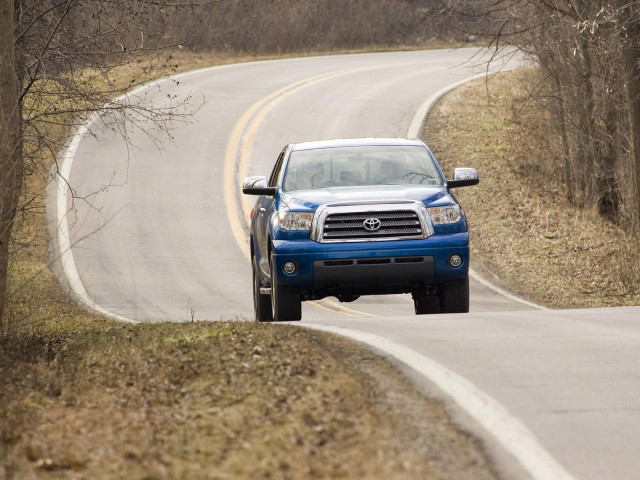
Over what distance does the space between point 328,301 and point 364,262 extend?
9.04m

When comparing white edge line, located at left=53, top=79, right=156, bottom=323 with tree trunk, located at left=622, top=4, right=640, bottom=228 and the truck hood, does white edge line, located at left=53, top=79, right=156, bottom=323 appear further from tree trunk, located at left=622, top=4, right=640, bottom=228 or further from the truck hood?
tree trunk, located at left=622, top=4, right=640, bottom=228

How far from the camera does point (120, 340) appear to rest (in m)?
10.6

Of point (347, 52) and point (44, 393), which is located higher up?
point (347, 52)

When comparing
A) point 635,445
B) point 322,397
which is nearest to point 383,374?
point 322,397

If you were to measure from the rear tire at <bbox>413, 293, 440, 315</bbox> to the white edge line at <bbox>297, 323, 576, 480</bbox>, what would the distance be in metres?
3.49

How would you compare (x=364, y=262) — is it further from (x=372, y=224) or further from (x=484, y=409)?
(x=484, y=409)

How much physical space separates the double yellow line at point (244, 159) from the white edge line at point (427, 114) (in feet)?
10.3

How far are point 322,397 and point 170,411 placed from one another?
3.07 ft

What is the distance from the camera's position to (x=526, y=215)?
25672mm

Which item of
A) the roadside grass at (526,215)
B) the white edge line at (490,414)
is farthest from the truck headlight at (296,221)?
the roadside grass at (526,215)

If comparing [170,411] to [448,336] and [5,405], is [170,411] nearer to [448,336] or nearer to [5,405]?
[5,405]

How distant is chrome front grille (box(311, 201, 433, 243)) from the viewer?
36.1ft

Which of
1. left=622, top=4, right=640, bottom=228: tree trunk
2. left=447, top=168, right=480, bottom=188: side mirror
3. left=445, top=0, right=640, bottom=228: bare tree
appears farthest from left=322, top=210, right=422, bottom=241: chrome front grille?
left=445, top=0, right=640, bottom=228: bare tree

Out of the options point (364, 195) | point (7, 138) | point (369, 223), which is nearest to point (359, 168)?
point (364, 195)
